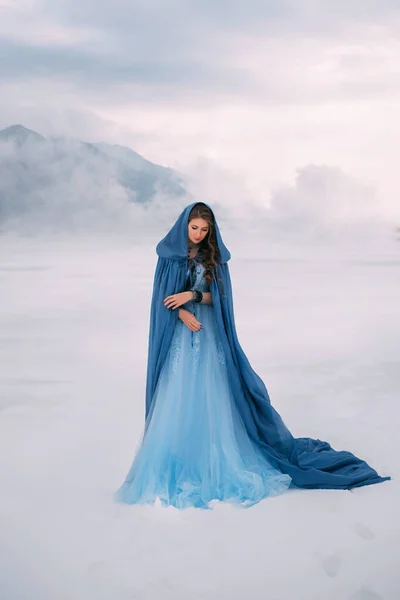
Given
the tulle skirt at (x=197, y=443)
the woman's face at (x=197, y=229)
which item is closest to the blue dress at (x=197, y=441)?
the tulle skirt at (x=197, y=443)

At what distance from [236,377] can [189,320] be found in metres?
0.33

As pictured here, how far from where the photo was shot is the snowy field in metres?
2.60

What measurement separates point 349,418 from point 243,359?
50.4 inches

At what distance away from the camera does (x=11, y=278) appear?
10.3 meters

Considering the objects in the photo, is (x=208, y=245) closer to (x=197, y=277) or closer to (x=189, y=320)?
(x=197, y=277)

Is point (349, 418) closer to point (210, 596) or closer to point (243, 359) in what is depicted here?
point (243, 359)

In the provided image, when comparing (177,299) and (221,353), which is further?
(221,353)

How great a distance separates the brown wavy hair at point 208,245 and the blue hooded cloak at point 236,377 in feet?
0.07

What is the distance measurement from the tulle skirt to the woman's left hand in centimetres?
14

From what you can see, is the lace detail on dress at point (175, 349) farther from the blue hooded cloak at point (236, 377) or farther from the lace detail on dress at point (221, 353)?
the lace detail on dress at point (221, 353)

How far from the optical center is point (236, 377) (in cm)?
332

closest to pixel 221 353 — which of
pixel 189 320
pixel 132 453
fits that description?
pixel 189 320

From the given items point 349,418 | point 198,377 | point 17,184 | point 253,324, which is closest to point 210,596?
point 198,377

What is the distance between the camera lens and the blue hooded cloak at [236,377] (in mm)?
3271
